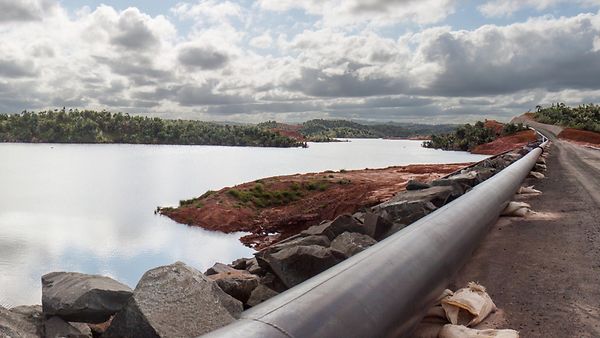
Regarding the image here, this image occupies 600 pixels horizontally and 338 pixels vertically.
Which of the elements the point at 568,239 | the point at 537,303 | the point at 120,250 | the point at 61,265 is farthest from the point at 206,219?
the point at 537,303

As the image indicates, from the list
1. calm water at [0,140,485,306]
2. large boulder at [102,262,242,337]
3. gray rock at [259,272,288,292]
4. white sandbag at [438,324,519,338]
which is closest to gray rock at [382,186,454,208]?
gray rock at [259,272,288,292]

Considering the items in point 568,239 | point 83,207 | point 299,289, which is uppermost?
point 299,289

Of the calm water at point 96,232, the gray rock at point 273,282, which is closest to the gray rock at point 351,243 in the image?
the gray rock at point 273,282

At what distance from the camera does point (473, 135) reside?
369 feet

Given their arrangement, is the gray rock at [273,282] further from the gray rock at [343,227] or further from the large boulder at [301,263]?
the gray rock at [343,227]

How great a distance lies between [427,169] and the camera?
52.6 metres

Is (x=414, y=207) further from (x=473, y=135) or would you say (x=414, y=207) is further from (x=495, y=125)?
(x=495, y=125)

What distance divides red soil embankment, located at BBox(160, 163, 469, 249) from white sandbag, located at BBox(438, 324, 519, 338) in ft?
79.3

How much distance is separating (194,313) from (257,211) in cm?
3432

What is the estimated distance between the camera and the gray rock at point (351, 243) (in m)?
6.81

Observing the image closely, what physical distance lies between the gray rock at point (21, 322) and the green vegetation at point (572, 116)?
95561 mm

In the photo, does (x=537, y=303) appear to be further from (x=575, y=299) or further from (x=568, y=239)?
(x=568, y=239)

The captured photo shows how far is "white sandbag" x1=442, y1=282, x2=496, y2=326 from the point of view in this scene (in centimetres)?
495

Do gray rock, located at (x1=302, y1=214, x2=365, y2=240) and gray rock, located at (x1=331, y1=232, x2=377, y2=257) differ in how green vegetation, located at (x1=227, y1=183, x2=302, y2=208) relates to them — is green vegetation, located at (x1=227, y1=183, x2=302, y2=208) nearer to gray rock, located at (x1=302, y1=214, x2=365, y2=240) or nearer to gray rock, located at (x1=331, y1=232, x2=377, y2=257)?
gray rock, located at (x1=302, y1=214, x2=365, y2=240)
